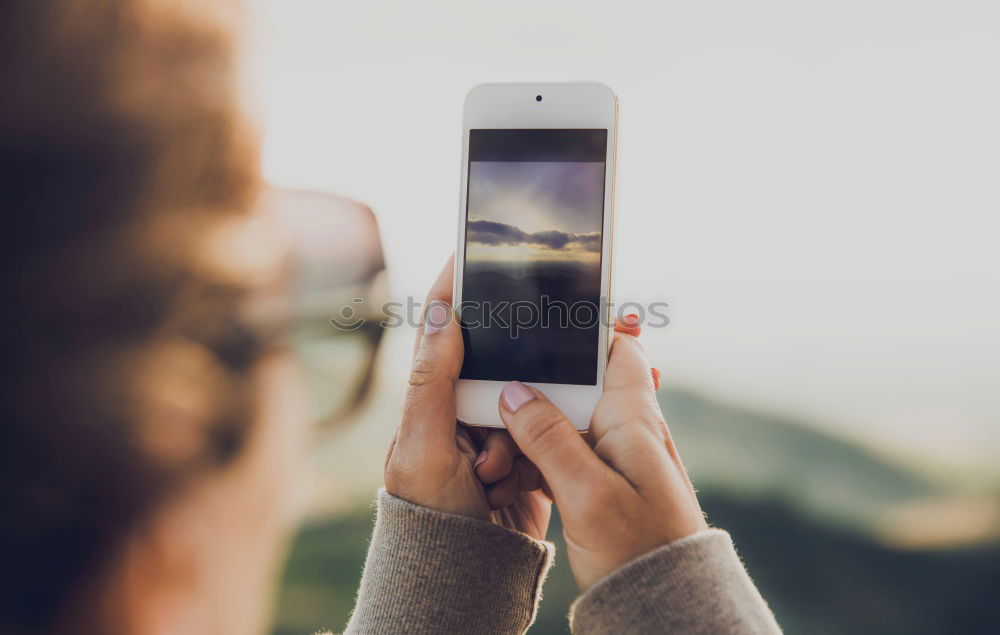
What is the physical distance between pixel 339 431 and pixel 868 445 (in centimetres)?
82

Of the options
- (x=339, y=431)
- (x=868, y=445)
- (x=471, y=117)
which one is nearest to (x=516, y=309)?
(x=471, y=117)

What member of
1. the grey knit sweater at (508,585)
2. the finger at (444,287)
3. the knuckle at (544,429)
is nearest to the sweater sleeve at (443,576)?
the grey knit sweater at (508,585)

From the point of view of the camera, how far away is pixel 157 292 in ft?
1.45

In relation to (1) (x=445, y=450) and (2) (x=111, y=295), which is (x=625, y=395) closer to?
(1) (x=445, y=450)

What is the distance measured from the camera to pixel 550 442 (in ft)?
2.09

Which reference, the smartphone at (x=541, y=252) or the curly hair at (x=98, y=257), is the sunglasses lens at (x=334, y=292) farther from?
the curly hair at (x=98, y=257)

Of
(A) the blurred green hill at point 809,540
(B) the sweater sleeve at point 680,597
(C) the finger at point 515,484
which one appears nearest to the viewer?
(B) the sweater sleeve at point 680,597

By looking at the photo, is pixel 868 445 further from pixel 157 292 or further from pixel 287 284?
pixel 157 292

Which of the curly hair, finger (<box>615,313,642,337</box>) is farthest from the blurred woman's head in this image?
finger (<box>615,313,642,337</box>)

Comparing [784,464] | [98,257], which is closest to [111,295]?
[98,257]

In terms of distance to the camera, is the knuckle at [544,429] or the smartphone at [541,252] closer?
the knuckle at [544,429]

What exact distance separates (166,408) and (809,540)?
993 mm

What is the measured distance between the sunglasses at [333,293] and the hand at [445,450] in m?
0.14

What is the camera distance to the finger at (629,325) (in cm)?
79
